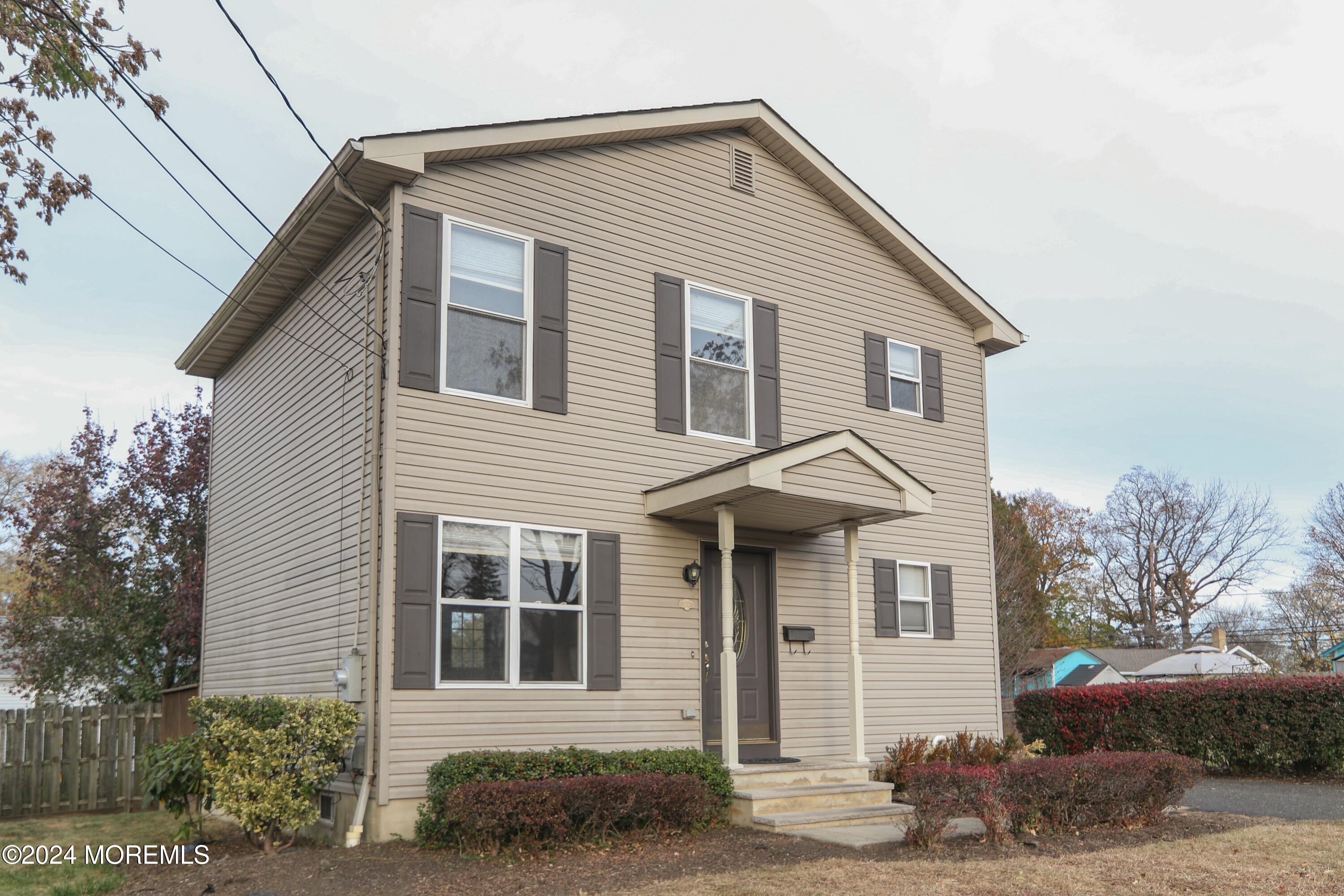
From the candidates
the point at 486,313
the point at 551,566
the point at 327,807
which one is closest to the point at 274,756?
the point at 327,807

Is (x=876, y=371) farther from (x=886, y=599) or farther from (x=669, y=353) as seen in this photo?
(x=669, y=353)

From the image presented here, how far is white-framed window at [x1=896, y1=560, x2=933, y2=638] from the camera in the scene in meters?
12.9

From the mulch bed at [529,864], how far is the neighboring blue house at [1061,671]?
2877cm

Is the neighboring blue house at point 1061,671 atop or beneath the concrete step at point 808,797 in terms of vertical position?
beneath

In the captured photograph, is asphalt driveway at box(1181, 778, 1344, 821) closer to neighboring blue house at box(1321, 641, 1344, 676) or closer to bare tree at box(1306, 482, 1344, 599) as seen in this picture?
neighboring blue house at box(1321, 641, 1344, 676)

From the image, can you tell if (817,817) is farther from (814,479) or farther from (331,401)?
(331,401)

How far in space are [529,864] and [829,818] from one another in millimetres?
3030

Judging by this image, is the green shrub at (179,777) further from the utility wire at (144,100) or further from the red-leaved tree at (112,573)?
the red-leaved tree at (112,573)

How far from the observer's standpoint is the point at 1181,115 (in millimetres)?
19469

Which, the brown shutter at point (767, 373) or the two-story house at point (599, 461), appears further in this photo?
the brown shutter at point (767, 373)

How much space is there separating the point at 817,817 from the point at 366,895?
418 cm

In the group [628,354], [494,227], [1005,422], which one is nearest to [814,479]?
[628,354]

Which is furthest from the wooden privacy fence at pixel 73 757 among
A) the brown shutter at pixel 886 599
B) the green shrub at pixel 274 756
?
the brown shutter at pixel 886 599

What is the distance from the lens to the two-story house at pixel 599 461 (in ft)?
30.6
